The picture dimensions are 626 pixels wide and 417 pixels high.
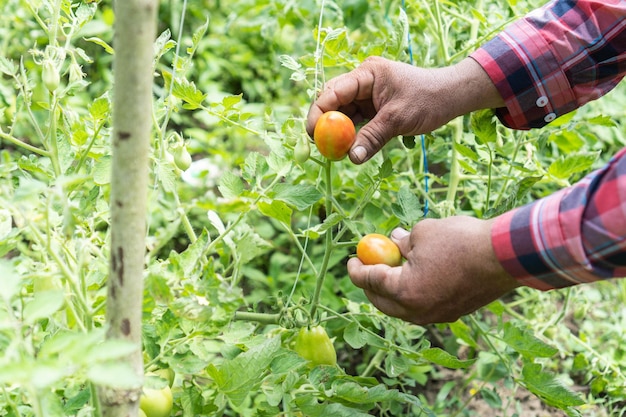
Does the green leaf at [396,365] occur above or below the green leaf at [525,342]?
below

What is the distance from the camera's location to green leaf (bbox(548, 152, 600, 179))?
1.41 m

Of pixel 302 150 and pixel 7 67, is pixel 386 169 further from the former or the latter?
pixel 7 67

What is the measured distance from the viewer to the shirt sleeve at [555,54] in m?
1.37

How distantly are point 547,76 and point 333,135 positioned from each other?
511 mm

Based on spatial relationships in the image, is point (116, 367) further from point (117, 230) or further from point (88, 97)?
point (88, 97)

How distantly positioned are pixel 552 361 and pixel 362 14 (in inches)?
46.4

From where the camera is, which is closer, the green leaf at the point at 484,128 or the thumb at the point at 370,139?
the thumb at the point at 370,139

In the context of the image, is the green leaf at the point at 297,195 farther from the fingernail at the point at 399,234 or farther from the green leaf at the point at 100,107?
the green leaf at the point at 100,107

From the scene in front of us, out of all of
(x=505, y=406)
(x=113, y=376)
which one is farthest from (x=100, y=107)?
(x=505, y=406)

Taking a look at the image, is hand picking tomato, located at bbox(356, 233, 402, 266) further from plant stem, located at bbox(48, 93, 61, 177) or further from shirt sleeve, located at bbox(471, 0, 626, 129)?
plant stem, located at bbox(48, 93, 61, 177)

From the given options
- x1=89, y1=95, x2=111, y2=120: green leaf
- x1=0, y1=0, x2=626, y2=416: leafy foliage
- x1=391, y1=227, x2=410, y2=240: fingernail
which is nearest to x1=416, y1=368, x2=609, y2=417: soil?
x1=0, y1=0, x2=626, y2=416: leafy foliage

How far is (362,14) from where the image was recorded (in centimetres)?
214

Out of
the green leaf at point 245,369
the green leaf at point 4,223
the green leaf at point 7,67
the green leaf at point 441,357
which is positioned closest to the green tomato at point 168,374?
the green leaf at point 245,369

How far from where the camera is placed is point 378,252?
3.95 ft
